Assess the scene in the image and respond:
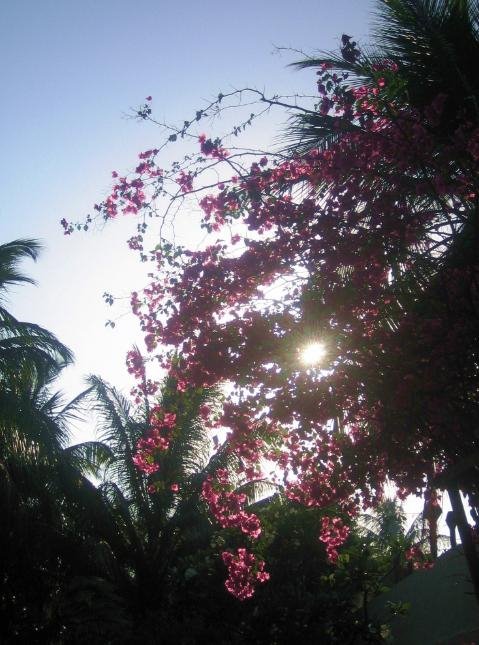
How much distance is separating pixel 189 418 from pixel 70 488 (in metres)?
3.53

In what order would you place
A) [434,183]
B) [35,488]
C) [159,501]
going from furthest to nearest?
[159,501]
[35,488]
[434,183]

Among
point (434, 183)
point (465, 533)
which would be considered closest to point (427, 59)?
point (434, 183)

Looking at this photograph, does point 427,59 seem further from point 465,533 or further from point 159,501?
point 159,501

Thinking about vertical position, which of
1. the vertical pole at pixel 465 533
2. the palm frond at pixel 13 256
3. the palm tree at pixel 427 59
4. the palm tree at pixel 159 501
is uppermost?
the palm frond at pixel 13 256

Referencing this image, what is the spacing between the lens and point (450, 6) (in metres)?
6.32

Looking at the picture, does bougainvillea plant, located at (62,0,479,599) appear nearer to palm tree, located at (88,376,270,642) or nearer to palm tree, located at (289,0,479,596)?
palm tree, located at (289,0,479,596)

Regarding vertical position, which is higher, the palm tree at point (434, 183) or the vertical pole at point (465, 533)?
the palm tree at point (434, 183)

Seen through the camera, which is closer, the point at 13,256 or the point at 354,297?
the point at 354,297

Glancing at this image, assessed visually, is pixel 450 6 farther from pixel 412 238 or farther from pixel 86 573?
pixel 86 573

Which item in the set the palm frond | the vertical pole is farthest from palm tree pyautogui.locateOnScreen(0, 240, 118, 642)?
the vertical pole

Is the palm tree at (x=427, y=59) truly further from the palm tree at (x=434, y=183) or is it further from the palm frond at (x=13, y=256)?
the palm frond at (x=13, y=256)

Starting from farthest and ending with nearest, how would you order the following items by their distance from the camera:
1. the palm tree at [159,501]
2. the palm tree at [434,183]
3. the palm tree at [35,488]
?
1. the palm tree at [159,501]
2. the palm tree at [35,488]
3. the palm tree at [434,183]

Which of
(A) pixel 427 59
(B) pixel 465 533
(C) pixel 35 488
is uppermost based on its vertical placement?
(A) pixel 427 59

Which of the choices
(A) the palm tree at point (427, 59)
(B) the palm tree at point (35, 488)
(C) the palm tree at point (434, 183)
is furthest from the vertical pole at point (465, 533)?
(B) the palm tree at point (35, 488)
